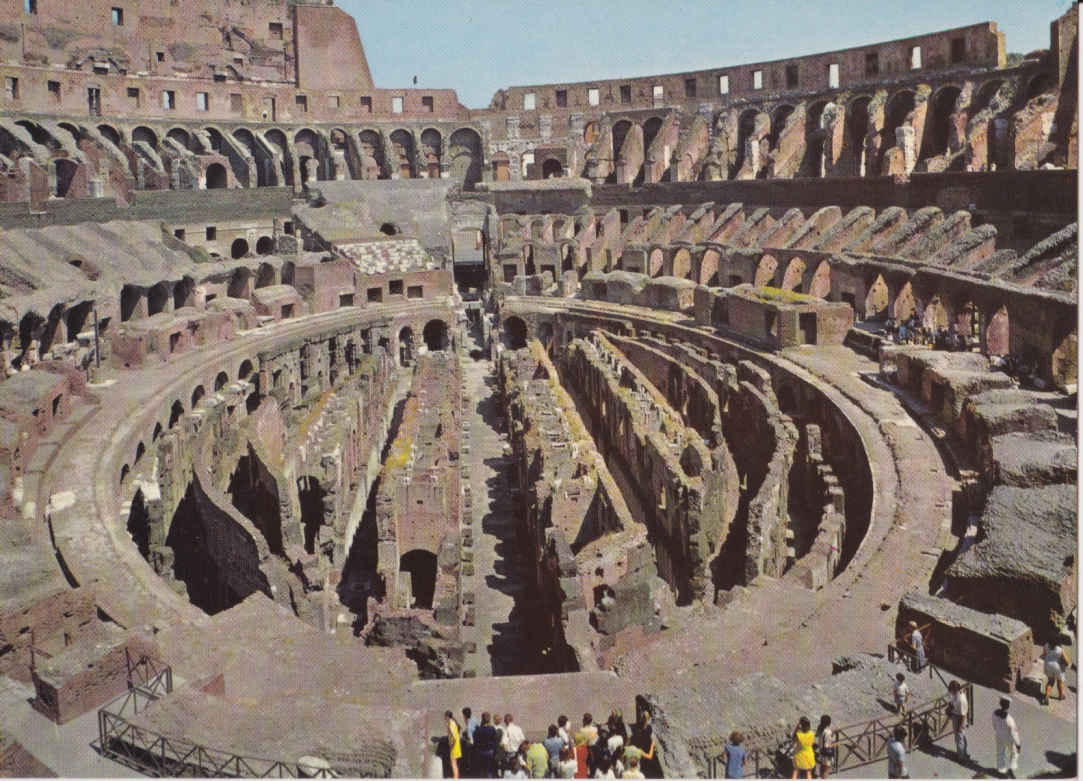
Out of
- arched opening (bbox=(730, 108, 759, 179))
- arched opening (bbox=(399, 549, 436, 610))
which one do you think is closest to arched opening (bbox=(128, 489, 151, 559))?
arched opening (bbox=(399, 549, 436, 610))

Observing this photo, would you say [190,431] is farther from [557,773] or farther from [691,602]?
[557,773]

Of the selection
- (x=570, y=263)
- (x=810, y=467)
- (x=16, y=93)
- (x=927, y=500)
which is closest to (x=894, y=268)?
(x=810, y=467)

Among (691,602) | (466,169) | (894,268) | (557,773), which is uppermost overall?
(466,169)

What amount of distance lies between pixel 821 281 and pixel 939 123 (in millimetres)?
13625

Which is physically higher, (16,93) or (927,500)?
(16,93)

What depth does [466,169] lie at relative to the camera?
60.8 m

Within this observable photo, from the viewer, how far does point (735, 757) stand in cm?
980

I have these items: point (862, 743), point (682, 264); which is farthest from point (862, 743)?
point (682, 264)

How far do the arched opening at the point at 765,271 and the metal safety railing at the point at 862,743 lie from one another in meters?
32.1

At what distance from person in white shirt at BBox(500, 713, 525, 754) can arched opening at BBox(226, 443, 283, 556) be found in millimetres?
10141

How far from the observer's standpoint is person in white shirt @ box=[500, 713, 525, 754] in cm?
1065

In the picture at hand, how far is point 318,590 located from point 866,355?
20.0m

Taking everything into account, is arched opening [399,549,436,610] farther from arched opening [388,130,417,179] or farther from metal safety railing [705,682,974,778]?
arched opening [388,130,417,179]

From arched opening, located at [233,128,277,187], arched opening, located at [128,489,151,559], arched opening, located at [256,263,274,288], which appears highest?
arched opening, located at [233,128,277,187]
